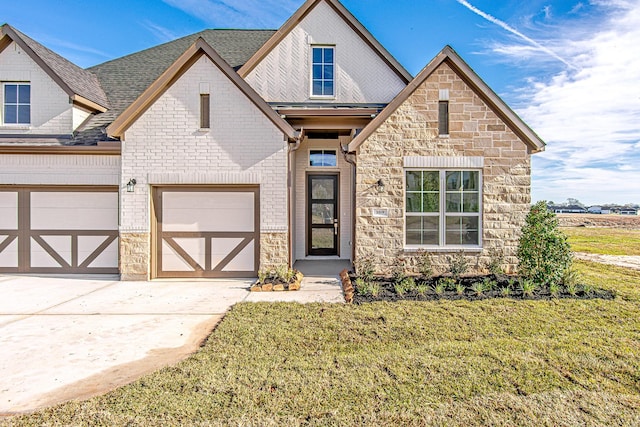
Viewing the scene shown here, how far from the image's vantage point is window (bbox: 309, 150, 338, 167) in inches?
455

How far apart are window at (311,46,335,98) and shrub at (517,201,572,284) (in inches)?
266

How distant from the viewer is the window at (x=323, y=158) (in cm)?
1156

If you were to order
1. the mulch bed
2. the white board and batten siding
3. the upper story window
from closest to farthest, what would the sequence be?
the mulch bed < the upper story window < the white board and batten siding

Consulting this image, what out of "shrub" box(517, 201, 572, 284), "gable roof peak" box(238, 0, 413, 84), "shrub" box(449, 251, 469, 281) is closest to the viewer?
"shrub" box(517, 201, 572, 284)

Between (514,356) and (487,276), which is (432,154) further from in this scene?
(514,356)

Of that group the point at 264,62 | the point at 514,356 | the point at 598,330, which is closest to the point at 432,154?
the point at 598,330

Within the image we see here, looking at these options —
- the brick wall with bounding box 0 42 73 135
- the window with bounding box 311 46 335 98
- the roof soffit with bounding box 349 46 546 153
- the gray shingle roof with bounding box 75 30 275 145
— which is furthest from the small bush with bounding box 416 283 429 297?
the brick wall with bounding box 0 42 73 135

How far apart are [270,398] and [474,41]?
1355cm

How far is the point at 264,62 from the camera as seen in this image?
36.0ft

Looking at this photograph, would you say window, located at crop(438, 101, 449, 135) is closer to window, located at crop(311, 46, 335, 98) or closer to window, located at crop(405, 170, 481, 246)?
window, located at crop(405, 170, 481, 246)

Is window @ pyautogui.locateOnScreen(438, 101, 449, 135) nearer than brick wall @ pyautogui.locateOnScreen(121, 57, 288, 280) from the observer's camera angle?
Yes

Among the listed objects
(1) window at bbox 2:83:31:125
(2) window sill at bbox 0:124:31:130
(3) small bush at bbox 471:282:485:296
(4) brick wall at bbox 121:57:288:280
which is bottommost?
(3) small bush at bbox 471:282:485:296

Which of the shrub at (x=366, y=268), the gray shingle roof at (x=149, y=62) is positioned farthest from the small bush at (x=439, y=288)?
the gray shingle roof at (x=149, y=62)

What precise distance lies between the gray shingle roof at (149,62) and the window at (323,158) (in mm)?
4105
